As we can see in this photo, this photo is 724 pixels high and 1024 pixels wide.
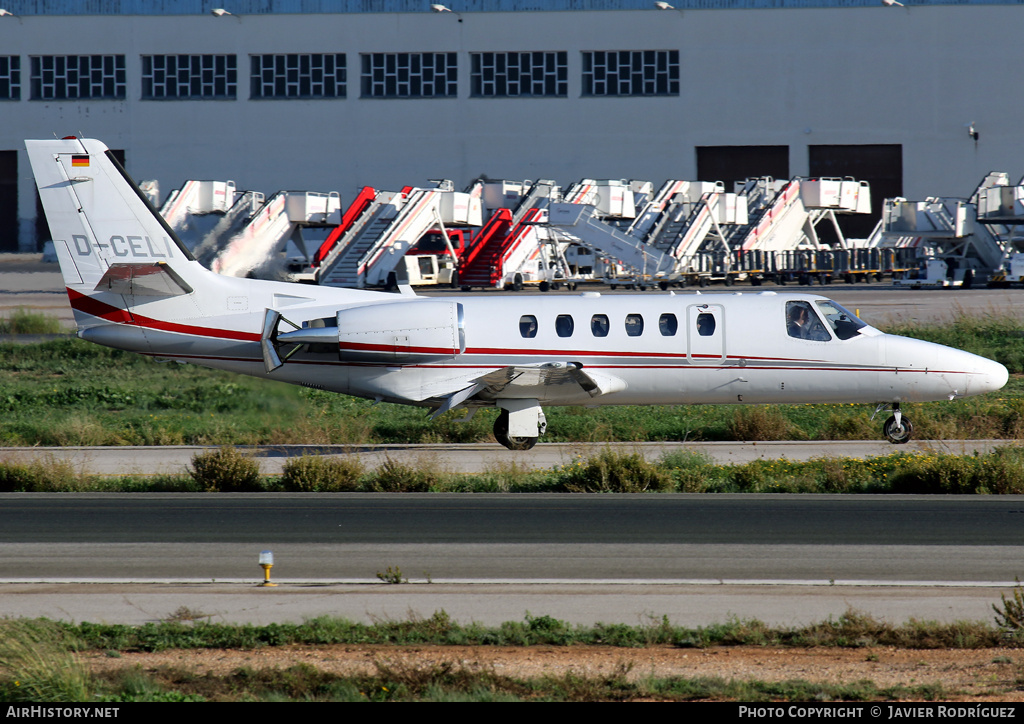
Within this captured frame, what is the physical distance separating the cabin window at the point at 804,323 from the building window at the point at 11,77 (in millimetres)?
68294

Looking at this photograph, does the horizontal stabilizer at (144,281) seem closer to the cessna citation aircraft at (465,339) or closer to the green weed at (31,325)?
the cessna citation aircraft at (465,339)

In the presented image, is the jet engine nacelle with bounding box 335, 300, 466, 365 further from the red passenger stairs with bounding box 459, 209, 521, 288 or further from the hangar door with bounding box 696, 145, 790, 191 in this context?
the hangar door with bounding box 696, 145, 790, 191

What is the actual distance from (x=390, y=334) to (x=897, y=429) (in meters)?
9.24

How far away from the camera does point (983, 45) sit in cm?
6869

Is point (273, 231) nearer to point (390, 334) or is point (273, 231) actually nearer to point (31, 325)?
point (31, 325)

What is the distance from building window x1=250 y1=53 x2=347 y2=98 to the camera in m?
73.4

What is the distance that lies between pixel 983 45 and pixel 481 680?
232 feet

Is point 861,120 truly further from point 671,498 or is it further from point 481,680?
point 481,680

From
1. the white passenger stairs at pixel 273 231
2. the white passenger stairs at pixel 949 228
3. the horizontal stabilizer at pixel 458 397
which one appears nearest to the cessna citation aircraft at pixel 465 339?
the horizontal stabilizer at pixel 458 397

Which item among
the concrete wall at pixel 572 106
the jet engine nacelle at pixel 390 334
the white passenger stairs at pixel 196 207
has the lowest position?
the jet engine nacelle at pixel 390 334

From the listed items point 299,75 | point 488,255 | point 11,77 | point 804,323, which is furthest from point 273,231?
point 804,323

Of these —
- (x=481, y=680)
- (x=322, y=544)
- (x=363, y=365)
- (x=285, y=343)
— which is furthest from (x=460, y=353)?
(x=481, y=680)

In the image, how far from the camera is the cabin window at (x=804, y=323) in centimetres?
2028

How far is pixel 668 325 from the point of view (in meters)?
20.2
